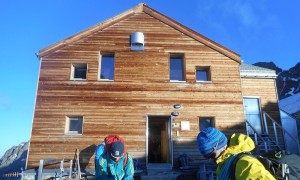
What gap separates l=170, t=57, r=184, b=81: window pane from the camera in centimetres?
1427

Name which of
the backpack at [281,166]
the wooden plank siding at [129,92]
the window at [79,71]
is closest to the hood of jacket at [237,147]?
the backpack at [281,166]

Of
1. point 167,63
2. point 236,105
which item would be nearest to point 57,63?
point 167,63

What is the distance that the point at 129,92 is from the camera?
530 inches

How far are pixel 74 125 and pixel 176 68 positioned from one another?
6.04 metres

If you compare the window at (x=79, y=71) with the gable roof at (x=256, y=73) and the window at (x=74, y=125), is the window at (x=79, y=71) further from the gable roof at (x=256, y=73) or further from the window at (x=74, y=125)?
the gable roof at (x=256, y=73)

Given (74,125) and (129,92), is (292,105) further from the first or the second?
(74,125)

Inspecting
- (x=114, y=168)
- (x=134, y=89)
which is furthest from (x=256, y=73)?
(x=114, y=168)

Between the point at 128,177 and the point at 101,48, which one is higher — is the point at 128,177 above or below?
below

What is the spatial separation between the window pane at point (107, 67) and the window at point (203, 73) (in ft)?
14.9

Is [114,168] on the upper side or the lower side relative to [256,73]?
lower

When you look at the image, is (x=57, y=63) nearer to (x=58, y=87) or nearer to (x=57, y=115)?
(x=58, y=87)

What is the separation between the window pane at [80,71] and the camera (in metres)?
14.0

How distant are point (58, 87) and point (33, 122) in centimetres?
203

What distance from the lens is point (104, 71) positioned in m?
14.1
